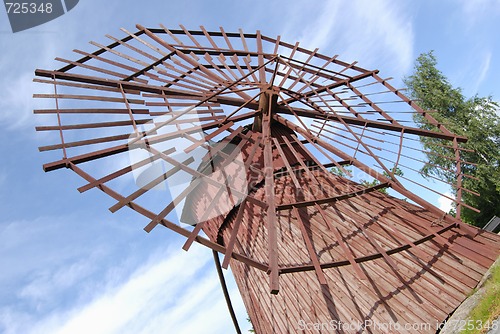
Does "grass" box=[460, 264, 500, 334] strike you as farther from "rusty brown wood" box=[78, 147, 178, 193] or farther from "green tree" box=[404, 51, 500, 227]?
"green tree" box=[404, 51, 500, 227]

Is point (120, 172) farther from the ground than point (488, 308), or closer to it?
closer to it

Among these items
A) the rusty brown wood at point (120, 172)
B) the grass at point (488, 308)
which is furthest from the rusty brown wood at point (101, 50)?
the grass at point (488, 308)

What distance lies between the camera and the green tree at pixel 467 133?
19078mm

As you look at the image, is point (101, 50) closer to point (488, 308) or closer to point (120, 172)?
point (120, 172)

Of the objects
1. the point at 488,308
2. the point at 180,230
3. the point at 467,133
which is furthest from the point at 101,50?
the point at 467,133

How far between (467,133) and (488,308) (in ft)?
56.4

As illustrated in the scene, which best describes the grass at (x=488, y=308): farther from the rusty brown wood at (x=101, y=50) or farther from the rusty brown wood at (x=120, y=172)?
the rusty brown wood at (x=101, y=50)

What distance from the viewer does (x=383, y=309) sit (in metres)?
5.35

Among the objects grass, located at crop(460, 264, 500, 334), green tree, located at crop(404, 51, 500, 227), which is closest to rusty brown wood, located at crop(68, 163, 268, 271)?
grass, located at crop(460, 264, 500, 334)

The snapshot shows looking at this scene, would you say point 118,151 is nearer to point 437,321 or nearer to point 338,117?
point 338,117

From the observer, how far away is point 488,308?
14.8 feet

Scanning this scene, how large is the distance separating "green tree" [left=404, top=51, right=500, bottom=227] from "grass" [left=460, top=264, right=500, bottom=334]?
1402cm

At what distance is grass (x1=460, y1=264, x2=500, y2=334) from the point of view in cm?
436

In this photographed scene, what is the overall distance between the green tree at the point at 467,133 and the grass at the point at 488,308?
1402 centimetres
